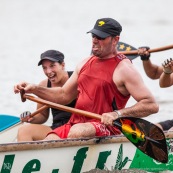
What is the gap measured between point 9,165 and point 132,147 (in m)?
1.36

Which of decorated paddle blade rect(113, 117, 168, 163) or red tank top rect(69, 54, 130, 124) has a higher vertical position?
red tank top rect(69, 54, 130, 124)

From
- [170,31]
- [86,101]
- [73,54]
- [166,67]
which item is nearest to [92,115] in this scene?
[86,101]

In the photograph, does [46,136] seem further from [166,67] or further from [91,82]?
[166,67]

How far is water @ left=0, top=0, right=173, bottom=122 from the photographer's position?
17436 mm

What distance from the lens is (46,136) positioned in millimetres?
9008

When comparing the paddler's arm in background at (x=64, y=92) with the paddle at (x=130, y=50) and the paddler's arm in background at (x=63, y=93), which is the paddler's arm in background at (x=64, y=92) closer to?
the paddler's arm in background at (x=63, y=93)

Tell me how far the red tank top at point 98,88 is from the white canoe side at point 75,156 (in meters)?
0.32

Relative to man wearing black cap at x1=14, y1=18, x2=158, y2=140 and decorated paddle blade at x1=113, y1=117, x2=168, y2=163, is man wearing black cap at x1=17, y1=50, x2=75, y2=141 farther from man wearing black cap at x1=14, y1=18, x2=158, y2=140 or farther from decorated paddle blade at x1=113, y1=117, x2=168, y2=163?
decorated paddle blade at x1=113, y1=117, x2=168, y2=163

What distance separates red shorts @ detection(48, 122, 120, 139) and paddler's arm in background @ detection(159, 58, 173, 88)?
1243mm

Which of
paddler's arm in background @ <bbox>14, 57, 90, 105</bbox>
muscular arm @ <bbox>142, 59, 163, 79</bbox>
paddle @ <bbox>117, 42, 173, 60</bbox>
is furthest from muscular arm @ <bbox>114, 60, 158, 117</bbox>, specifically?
paddle @ <bbox>117, 42, 173, 60</bbox>

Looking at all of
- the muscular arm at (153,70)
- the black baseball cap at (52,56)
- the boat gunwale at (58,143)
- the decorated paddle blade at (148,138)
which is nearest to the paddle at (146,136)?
the decorated paddle blade at (148,138)

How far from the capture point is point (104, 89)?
342 inches

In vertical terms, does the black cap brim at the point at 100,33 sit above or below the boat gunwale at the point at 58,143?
above

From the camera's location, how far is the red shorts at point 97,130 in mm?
8711
